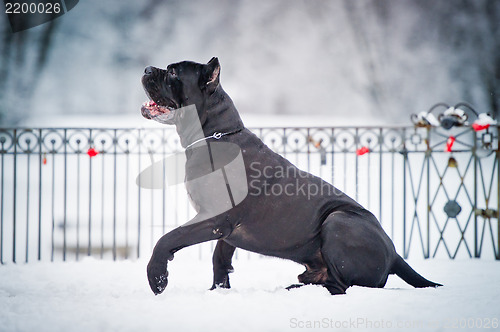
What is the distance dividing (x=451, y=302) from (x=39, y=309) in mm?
2151

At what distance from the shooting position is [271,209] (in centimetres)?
281

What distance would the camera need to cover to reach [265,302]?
2512 mm

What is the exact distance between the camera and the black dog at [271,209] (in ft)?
8.87

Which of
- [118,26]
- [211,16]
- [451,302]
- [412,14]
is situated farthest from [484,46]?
[451,302]

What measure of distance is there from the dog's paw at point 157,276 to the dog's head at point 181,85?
2.98 ft

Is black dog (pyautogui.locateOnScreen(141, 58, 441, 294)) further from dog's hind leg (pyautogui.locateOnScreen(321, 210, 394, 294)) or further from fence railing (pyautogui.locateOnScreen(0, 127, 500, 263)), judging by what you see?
fence railing (pyautogui.locateOnScreen(0, 127, 500, 263))

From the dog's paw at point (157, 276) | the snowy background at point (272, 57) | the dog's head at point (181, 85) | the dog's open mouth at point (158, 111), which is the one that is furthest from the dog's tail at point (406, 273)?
the snowy background at point (272, 57)

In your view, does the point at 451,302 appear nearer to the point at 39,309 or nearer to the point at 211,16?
→ the point at 39,309

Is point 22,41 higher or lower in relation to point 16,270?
higher

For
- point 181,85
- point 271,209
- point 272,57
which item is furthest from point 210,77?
point 272,57

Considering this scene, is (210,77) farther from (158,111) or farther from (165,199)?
(165,199)

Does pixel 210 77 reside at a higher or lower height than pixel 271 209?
higher

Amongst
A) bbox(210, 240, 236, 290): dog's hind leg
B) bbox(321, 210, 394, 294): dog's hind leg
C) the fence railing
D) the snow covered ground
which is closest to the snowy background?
the fence railing

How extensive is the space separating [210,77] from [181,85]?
0.18 m
